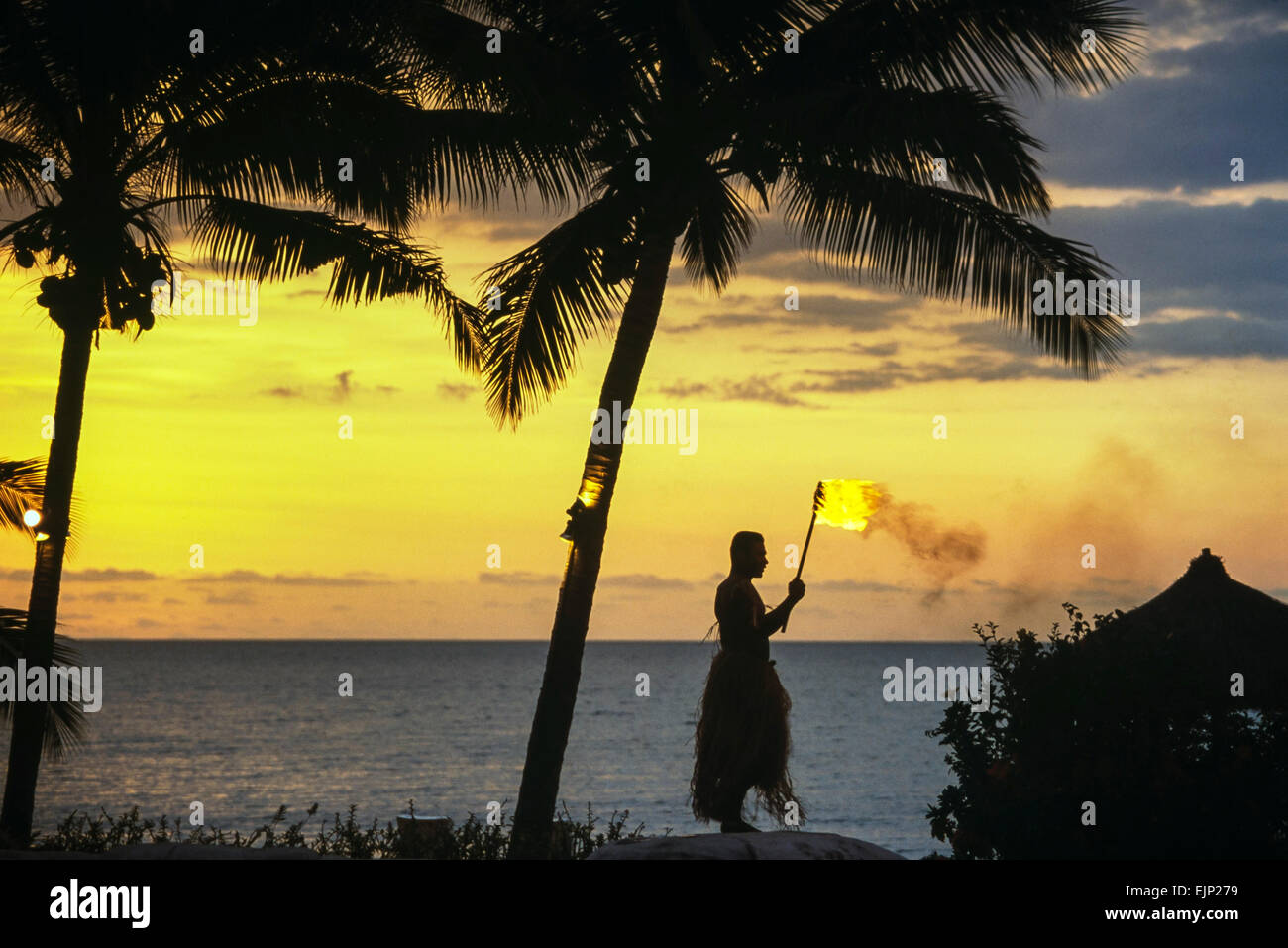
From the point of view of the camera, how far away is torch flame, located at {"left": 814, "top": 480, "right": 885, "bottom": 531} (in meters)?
9.34

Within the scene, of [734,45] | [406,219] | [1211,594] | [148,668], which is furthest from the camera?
[148,668]

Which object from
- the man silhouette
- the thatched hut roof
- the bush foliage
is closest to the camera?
the man silhouette

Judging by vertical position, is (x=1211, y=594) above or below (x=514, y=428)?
below

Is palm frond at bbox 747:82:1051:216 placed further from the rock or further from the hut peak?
the hut peak

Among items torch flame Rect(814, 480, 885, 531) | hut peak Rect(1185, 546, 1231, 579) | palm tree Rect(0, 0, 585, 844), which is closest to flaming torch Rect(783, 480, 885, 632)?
torch flame Rect(814, 480, 885, 531)

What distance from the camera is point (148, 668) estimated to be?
15925 cm

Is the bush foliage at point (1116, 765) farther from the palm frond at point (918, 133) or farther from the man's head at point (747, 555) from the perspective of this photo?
the palm frond at point (918, 133)

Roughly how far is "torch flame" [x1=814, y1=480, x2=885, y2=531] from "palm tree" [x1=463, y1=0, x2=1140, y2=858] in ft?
11.8

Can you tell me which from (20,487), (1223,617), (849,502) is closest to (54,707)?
(20,487)

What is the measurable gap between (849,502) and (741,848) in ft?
9.00

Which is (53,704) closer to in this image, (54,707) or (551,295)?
(54,707)
